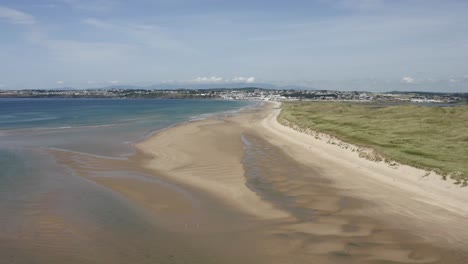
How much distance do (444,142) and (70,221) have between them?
91.3 feet

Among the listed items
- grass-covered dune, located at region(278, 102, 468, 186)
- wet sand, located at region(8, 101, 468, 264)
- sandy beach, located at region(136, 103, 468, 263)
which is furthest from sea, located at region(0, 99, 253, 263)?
grass-covered dune, located at region(278, 102, 468, 186)

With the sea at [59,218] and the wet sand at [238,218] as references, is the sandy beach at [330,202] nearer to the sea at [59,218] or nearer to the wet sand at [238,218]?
the wet sand at [238,218]

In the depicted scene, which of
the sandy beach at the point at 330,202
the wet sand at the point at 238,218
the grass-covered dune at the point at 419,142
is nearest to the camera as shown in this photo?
the wet sand at the point at 238,218

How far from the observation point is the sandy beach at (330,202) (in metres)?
13.4

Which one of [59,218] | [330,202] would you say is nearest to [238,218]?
[330,202]

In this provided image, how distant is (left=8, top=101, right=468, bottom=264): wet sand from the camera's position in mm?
13000

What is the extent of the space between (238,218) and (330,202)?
4895 mm

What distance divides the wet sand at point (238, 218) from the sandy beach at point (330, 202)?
57mm

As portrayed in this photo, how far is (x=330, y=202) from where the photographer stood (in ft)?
61.7

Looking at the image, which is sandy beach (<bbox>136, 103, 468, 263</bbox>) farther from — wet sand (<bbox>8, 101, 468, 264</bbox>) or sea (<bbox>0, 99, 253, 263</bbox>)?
sea (<bbox>0, 99, 253, 263</bbox>)

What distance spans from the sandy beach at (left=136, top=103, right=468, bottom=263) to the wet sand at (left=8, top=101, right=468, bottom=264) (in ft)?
0.19

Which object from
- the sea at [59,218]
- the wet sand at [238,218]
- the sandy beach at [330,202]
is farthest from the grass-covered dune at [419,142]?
the sea at [59,218]

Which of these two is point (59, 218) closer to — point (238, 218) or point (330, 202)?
point (238, 218)

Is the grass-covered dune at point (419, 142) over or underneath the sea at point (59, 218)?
over
